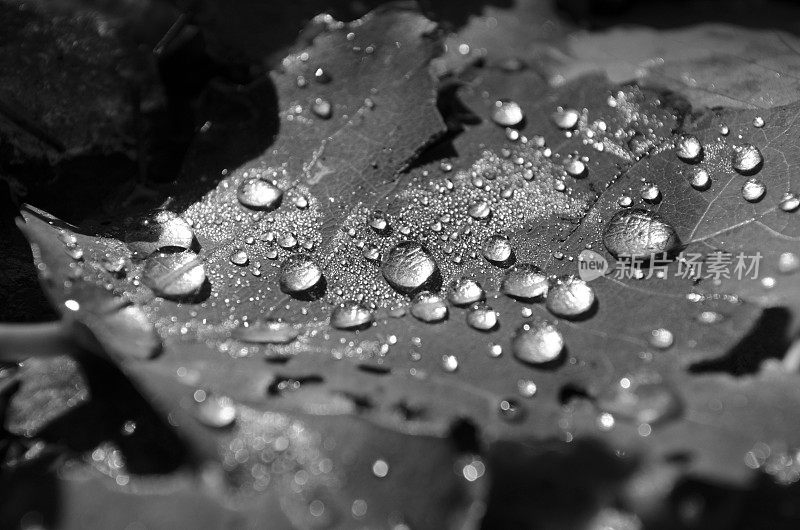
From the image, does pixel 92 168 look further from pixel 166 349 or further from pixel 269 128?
pixel 166 349

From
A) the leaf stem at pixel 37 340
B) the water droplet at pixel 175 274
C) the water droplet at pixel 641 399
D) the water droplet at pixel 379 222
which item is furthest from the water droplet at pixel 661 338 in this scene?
the leaf stem at pixel 37 340

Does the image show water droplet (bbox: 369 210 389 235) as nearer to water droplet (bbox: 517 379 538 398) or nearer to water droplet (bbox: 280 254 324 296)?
water droplet (bbox: 280 254 324 296)

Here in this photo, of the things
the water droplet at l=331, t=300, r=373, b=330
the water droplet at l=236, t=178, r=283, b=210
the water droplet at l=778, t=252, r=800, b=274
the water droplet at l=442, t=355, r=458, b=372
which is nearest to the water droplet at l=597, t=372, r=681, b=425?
the water droplet at l=442, t=355, r=458, b=372

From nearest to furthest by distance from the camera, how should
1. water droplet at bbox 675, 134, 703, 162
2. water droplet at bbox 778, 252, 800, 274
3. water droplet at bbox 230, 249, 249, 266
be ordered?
water droplet at bbox 778, 252, 800, 274 → water droplet at bbox 230, 249, 249, 266 → water droplet at bbox 675, 134, 703, 162

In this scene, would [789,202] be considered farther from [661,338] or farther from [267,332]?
[267,332]

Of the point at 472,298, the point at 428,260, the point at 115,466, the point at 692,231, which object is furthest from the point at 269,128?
the point at 692,231

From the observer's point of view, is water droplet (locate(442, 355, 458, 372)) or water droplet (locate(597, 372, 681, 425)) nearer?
water droplet (locate(597, 372, 681, 425))

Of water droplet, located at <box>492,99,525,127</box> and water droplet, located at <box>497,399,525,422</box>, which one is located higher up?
water droplet, located at <box>492,99,525,127</box>
